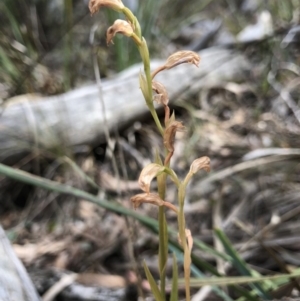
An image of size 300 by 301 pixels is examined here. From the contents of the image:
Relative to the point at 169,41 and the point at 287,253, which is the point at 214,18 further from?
the point at 287,253

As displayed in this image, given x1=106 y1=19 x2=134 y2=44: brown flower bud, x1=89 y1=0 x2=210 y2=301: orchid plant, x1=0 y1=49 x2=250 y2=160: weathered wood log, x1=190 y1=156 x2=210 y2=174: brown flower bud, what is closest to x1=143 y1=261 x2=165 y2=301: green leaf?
x1=89 y1=0 x2=210 y2=301: orchid plant

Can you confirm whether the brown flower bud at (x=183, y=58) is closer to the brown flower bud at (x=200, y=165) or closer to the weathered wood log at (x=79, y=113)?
the brown flower bud at (x=200, y=165)

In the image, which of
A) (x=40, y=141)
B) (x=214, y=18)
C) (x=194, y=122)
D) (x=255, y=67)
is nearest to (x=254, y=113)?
(x=194, y=122)

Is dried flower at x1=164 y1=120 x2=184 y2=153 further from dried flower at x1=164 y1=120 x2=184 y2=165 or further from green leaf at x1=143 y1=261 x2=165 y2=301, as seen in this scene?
green leaf at x1=143 y1=261 x2=165 y2=301

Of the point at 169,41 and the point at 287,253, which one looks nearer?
the point at 287,253

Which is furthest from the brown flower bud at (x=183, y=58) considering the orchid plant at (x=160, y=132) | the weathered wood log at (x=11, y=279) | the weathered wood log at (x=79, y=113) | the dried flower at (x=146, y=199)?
the weathered wood log at (x=79, y=113)
